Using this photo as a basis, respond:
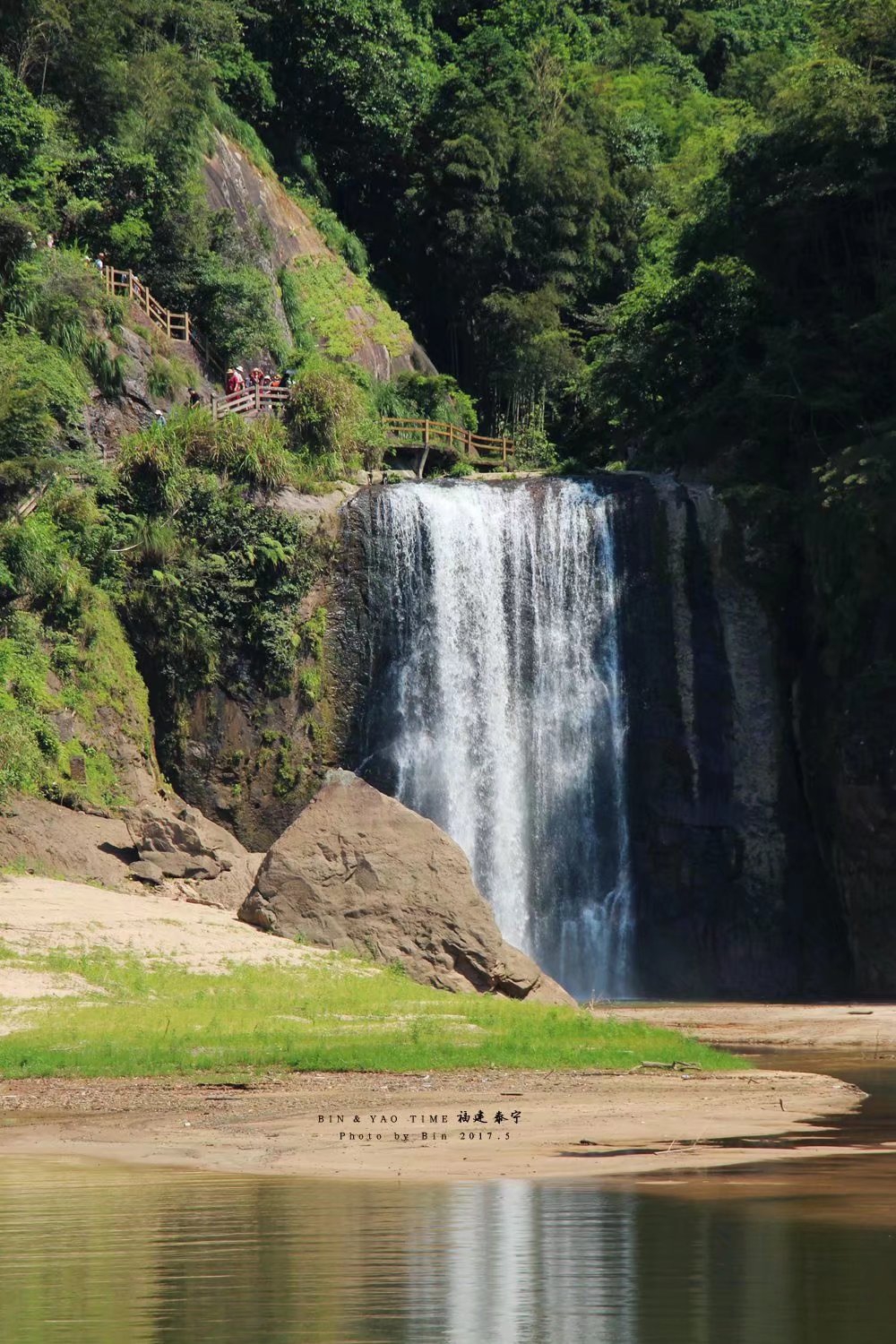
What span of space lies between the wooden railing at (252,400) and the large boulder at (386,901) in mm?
20433

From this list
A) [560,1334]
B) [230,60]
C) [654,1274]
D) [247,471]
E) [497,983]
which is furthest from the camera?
[230,60]

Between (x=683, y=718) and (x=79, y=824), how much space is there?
45.0 feet

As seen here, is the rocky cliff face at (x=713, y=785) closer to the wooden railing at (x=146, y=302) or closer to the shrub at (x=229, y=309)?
the wooden railing at (x=146, y=302)

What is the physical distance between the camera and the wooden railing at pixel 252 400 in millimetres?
45812

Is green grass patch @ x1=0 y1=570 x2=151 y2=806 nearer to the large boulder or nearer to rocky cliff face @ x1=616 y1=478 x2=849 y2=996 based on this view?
the large boulder

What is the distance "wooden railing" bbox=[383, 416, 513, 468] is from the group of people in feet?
10.7

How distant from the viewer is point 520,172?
61.9m

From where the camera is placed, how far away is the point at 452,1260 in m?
11.3

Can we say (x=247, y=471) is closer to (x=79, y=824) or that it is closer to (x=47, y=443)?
(x=47, y=443)

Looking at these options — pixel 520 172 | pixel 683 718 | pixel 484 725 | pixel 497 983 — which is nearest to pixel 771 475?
pixel 683 718

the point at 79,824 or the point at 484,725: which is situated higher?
the point at 484,725

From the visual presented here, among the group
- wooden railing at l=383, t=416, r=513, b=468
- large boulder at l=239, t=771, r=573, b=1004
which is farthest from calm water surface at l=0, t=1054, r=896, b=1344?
wooden railing at l=383, t=416, r=513, b=468

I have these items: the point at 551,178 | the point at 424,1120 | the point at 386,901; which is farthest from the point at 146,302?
the point at 424,1120

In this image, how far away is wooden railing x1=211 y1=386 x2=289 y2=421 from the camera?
4581cm
